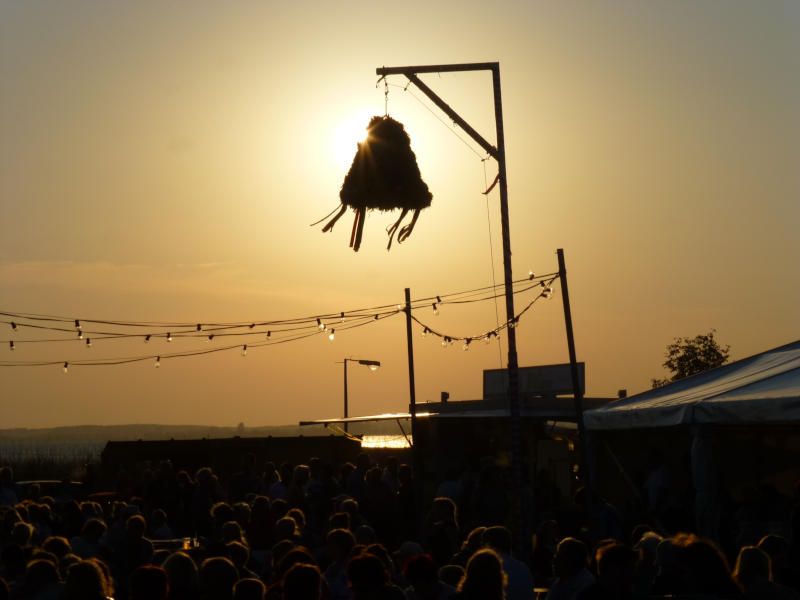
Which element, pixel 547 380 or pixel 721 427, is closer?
pixel 721 427

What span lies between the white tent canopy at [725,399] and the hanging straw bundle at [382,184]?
5237mm

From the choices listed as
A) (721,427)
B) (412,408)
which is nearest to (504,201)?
(721,427)

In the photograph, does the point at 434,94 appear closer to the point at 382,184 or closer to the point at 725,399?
the point at 382,184

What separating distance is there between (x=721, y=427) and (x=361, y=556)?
37.1ft

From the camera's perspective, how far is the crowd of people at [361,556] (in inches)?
256

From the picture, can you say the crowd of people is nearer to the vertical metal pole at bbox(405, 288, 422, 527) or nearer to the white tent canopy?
the white tent canopy

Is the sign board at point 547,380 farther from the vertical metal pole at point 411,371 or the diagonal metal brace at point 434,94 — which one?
the diagonal metal brace at point 434,94

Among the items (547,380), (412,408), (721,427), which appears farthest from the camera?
(547,380)

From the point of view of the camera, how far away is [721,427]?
16.4 metres

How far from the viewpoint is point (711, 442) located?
13.7 metres

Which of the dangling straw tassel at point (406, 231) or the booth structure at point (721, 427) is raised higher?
the dangling straw tassel at point (406, 231)

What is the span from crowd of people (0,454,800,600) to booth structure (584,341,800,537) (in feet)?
2.77

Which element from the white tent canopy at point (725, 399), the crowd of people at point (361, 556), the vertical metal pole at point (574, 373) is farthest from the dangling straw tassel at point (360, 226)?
the vertical metal pole at point (574, 373)

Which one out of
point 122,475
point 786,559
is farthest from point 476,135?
point 122,475
